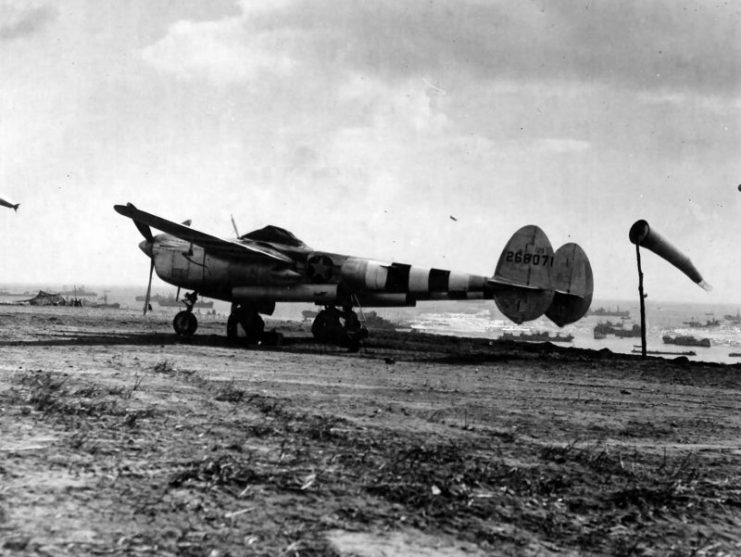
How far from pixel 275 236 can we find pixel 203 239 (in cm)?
205

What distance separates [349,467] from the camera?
5.19m

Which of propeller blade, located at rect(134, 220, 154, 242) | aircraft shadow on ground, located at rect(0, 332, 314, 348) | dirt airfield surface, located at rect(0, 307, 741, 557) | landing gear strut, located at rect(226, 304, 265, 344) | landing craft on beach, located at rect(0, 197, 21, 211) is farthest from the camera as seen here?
landing craft on beach, located at rect(0, 197, 21, 211)

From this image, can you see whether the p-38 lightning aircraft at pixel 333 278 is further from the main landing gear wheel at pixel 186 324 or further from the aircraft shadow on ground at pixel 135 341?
the aircraft shadow on ground at pixel 135 341

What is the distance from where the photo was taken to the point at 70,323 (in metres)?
22.8

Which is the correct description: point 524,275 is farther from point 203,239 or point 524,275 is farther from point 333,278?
point 203,239

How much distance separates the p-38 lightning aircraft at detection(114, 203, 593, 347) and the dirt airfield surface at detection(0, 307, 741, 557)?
6677 mm

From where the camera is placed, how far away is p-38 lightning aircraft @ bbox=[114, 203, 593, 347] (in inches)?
685

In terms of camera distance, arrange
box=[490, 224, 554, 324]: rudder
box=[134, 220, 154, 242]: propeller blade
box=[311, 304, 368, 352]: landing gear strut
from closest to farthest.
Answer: box=[490, 224, 554, 324]: rudder → box=[311, 304, 368, 352]: landing gear strut → box=[134, 220, 154, 242]: propeller blade

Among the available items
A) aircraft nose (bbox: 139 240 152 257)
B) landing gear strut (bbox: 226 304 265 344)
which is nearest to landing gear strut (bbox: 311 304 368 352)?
landing gear strut (bbox: 226 304 265 344)

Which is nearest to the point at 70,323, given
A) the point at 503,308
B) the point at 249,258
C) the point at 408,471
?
the point at 249,258

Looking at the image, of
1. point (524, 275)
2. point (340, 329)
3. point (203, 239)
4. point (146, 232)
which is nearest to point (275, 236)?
point (203, 239)

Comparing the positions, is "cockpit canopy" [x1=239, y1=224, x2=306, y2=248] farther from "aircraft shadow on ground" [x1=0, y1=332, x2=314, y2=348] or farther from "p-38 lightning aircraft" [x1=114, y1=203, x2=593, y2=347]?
"aircraft shadow on ground" [x1=0, y1=332, x2=314, y2=348]

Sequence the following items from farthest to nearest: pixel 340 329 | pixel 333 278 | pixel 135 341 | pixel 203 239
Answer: pixel 340 329 < pixel 203 239 < pixel 333 278 < pixel 135 341

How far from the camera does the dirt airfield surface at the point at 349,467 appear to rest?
3.92m
